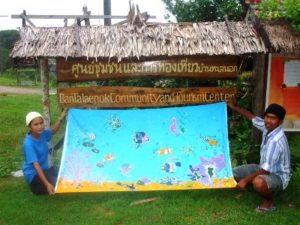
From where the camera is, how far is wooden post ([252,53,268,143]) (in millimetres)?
6797

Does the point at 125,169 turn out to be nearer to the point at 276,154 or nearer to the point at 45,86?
the point at 45,86

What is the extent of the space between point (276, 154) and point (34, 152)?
11.5ft

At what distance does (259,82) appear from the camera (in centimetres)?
684

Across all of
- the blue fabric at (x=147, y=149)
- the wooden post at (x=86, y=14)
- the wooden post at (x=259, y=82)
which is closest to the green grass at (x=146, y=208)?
the blue fabric at (x=147, y=149)

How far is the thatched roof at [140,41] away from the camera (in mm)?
6430

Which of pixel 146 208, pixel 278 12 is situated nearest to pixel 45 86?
pixel 146 208

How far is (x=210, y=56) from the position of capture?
6.80 m

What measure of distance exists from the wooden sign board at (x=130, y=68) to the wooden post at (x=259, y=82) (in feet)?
1.88

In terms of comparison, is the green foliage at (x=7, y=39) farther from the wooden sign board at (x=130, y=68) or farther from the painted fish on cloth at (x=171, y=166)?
the painted fish on cloth at (x=171, y=166)

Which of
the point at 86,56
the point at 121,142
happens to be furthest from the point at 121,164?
the point at 86,56

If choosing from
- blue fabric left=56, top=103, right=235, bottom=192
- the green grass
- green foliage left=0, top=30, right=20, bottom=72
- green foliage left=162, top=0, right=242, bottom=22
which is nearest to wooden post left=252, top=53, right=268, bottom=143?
blue fabric left=56, top=103, right=235, bottom=192

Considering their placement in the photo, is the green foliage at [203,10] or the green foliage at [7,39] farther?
the green foliage at [7,39]

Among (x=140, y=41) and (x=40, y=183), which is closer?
(x=40, y=183)

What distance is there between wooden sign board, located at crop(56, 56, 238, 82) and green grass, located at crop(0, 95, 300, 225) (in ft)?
6.17
